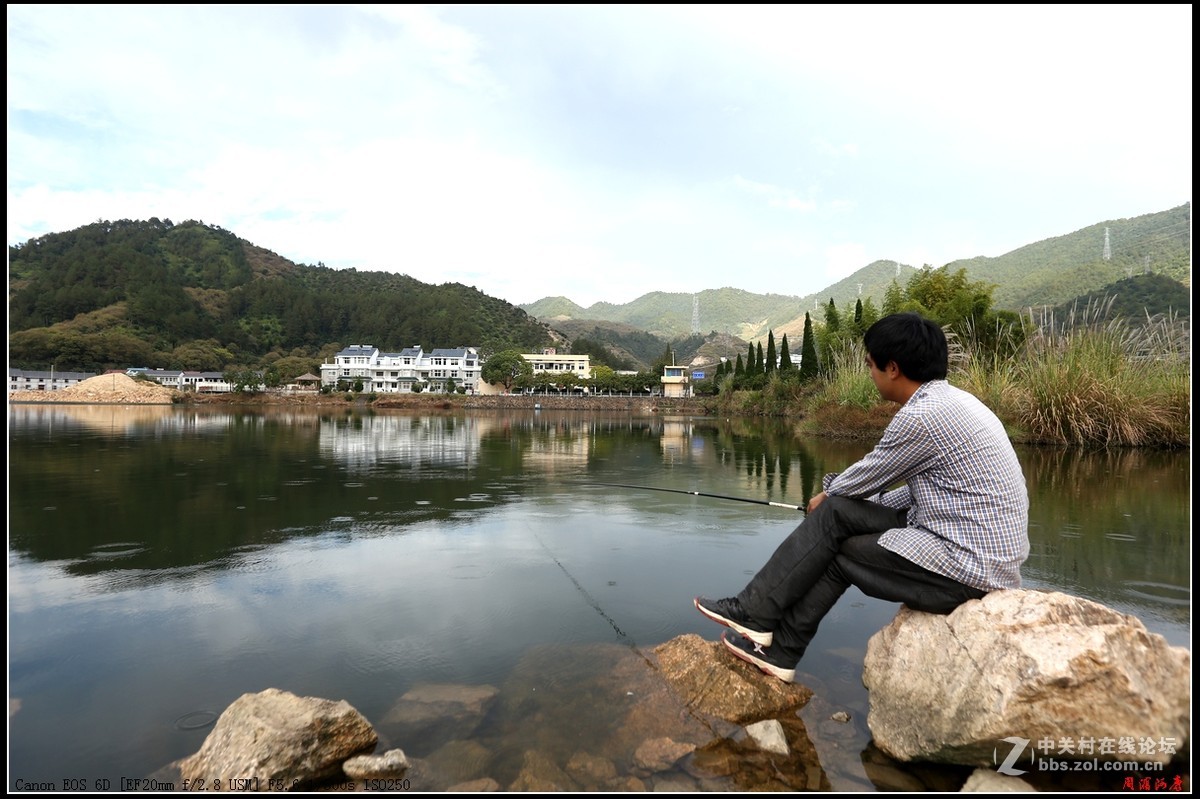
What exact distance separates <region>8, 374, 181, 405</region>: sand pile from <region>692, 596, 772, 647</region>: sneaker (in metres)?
72.6

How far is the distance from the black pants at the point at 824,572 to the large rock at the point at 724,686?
0.53 ft

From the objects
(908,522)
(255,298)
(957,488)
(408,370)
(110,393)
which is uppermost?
(255,298)

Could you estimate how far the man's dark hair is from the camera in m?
2.67

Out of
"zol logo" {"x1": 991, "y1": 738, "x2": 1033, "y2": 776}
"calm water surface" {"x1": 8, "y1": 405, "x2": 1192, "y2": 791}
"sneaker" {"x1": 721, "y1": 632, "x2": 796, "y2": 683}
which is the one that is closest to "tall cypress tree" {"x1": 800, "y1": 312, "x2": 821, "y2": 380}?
"calm water surface" {"x1": 8, "y1": 405, "x2": 1192, "y2": 791}

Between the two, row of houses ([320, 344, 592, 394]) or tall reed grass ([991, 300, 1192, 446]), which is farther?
row of houses ([320, 344, 592, 394])

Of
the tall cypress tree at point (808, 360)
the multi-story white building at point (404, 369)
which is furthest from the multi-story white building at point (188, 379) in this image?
the tall cypress tree at point (808, 360)

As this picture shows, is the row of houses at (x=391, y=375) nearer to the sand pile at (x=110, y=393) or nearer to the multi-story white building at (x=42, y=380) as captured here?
the multi-story white building at (x=42, y=380)

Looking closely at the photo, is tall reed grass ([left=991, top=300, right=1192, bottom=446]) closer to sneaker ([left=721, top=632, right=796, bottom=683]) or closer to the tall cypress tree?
sneaker ([left=721, top=632, right=796, bottom=683])

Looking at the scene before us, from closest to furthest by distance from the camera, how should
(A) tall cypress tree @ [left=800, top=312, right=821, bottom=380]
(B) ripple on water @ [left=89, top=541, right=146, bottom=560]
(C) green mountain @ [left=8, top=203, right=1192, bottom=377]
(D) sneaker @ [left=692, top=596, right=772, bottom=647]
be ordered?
(D) sneaker @ [left=692, top=596, right=772, bottom=647] → (B) ripple on water @ [left=89, top=541, right=146, bottom=560] → (A) tall cypress tree @ [left=800, top=312, right=821, bottom=380] → (C) green mountain @ [left=8, top=203, right=1192, bottom=377]

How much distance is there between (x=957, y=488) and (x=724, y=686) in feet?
4.21

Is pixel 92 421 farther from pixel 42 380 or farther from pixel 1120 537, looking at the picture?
pixel 42 380

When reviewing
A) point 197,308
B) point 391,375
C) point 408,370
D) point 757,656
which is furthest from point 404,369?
point 757,656

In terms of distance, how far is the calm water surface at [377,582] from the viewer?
2641 mm

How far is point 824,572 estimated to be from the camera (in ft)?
8.93
